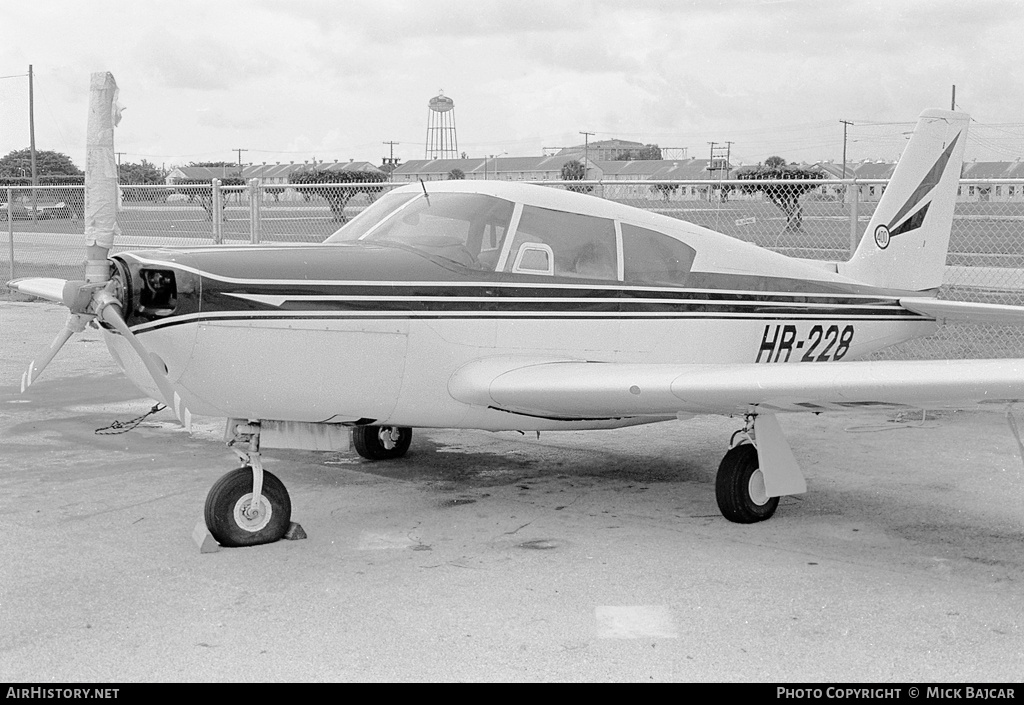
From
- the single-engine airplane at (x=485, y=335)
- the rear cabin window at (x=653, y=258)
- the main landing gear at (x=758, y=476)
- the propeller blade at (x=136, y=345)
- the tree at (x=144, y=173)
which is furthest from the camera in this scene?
the tree at (x=144, y=173)

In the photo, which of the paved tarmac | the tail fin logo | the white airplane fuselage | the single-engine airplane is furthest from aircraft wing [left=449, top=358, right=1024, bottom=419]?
the tail fin logo

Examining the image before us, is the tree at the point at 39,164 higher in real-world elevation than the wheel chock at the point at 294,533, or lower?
higher

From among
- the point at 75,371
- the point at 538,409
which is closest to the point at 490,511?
the point at 538,409

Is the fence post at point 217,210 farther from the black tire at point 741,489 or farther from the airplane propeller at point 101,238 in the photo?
the black tire at point 741,489

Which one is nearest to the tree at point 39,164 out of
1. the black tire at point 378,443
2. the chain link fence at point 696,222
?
the chain link fence at point 696,222

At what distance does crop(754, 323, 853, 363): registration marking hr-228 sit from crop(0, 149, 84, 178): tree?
65.4m

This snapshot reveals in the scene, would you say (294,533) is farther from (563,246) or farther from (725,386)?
(725,386)

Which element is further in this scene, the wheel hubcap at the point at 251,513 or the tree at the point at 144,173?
the tree at the point at 144,173

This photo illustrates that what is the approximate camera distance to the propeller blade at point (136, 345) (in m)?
4.93

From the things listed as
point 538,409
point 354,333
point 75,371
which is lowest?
point 75,371

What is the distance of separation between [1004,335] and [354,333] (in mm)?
10847

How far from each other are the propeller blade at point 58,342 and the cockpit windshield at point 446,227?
1585mm

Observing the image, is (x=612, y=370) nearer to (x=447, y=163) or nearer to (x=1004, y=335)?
(x=1004, y=335)

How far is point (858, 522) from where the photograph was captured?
6023 mm
